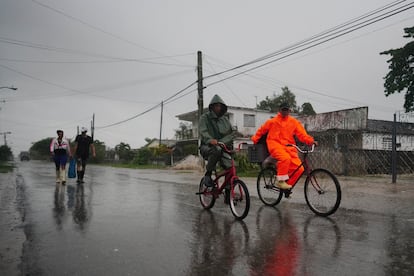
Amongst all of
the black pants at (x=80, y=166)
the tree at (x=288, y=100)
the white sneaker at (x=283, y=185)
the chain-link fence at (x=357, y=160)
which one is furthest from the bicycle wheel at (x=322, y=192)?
the tree at (x=288, y=100)

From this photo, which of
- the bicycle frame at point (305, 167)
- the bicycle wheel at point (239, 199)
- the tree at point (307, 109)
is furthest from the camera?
the tree at point (307, 109)

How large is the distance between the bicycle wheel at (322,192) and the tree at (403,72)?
27.4 meters

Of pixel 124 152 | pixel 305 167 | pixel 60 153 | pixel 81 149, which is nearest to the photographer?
pixel 305 167

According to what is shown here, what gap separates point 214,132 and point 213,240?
7.30ft

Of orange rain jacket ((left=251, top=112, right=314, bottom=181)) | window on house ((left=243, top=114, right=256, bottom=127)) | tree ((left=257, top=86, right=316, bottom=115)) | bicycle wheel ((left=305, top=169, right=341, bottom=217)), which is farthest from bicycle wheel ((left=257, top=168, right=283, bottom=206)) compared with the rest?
tree ((left=257, top=86, right=316, bottom=115))

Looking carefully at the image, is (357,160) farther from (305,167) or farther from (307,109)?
(307,109)

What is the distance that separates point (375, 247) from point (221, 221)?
2083 mm

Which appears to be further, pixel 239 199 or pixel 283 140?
pixel 283 140

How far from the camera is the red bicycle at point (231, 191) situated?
5.05m

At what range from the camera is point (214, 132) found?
18.9 feet

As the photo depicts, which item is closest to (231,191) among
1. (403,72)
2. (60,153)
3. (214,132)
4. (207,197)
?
(207,197)

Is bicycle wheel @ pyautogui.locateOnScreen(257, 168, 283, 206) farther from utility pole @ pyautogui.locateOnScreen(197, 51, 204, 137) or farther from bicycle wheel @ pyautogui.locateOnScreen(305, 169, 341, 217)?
utility pole @ pyautogui.locateOnScreen(197, 51, 204, 137)

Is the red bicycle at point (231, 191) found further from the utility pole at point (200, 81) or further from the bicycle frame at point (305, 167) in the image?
the utility pole at point (200, 81)

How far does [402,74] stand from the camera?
2867 cm
